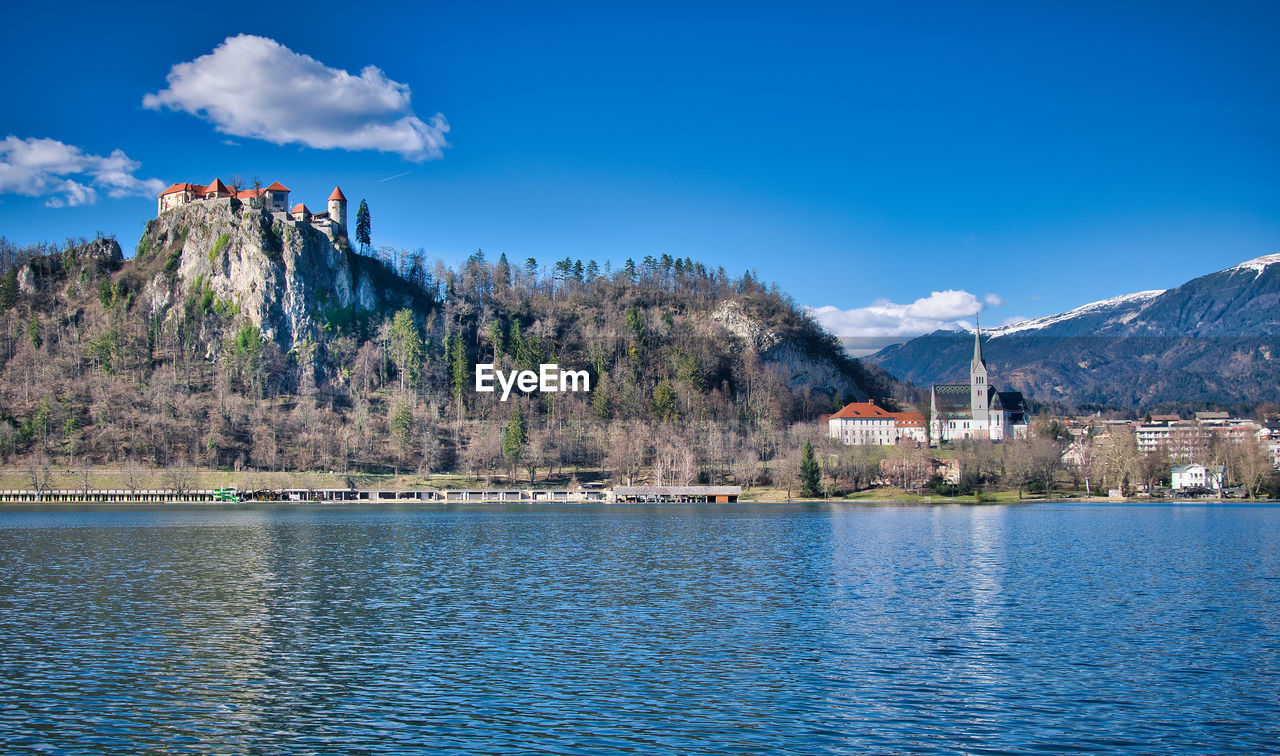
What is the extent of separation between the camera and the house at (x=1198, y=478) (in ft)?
464

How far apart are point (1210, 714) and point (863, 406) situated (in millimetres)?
178101

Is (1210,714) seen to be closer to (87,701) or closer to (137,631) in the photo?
(87,701)

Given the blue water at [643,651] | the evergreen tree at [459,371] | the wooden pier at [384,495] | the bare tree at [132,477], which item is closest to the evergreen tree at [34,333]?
the bare tree at [132,477]

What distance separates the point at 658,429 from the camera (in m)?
170

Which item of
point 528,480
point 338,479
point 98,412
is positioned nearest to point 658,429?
point 528,480

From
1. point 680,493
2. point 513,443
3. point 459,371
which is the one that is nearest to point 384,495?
point 513,443

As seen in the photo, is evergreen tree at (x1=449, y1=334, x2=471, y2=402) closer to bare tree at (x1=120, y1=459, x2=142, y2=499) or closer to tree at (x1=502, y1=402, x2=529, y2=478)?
tree at (x1=502, y1=402, x2=529, y2=478)

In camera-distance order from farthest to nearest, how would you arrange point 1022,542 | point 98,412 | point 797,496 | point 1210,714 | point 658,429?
point 658,429, point 98,412, point 797,496, point 1022,542, point 1210,714

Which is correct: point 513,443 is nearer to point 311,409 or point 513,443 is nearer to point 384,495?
point 384,495

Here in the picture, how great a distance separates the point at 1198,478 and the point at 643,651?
146078 millimetres

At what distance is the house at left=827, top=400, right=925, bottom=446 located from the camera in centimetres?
18775
